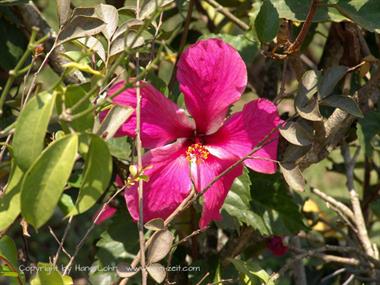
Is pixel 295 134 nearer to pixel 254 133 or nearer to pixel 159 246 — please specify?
pixel 254 133

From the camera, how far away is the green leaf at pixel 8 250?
0.95 metres

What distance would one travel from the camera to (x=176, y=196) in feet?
3.60

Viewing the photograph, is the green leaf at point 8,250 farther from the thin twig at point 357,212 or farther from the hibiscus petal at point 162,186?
the thin twig at point 357,212

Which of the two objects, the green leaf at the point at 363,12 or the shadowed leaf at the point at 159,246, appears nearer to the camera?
the shadowed leaf at the point at 159,246

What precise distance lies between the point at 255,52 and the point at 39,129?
897mm

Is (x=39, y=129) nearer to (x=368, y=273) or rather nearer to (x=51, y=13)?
(x=368, y=273)

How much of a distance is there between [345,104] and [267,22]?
188 mm

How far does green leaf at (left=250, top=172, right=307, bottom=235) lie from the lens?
55.2 inches

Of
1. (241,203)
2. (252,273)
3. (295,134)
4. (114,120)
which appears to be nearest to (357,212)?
(241,203)

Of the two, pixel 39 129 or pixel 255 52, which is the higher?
pixel 39 129

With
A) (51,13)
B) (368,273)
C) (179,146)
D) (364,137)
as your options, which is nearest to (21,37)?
(179,146)

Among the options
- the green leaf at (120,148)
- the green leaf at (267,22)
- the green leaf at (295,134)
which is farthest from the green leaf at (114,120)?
the green leaf at (120,148)

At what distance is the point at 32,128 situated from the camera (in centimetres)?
73

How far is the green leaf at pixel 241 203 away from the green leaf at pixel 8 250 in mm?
425
